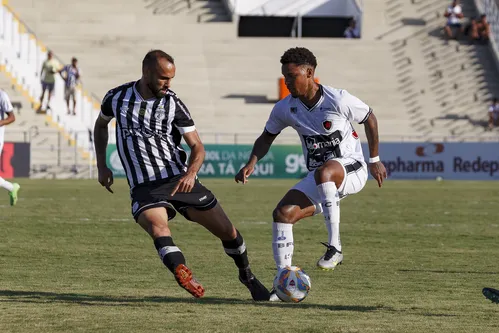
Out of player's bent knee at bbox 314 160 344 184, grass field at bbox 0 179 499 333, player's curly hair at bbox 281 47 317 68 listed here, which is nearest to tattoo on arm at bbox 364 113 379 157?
player's bent knee at bbox 314 160 344 184

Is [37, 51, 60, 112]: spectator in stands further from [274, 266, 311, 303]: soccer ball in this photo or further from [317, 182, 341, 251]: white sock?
[274, 266, 311, 303]: soccer ball

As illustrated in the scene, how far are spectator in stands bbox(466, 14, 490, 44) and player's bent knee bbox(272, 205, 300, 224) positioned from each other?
35048 mm

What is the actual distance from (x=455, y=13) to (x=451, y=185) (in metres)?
13.7

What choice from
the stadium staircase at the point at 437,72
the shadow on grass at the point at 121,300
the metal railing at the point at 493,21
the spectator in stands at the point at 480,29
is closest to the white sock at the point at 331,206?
the shadow on grass at the point at 121,300

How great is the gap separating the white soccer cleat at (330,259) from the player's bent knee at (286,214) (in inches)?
13.8

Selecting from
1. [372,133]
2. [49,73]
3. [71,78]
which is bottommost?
[372,133]

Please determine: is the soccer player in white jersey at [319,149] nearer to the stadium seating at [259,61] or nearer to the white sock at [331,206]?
the white sock at [331,206]

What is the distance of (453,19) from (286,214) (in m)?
35.4

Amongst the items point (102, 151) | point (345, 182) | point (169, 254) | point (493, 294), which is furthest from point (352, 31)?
point (493, 294)

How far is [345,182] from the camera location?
379 inches

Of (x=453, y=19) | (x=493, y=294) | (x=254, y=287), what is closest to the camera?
(x=493, y=294)

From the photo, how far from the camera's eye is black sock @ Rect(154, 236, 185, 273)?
7938 mm

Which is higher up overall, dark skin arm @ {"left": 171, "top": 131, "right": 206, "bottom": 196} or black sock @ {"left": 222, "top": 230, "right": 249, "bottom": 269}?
dark skin arm @ {"left": 171, "top": 131, "right": 206, "bottom": 196}

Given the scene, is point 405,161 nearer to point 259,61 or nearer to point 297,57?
point 259,61
